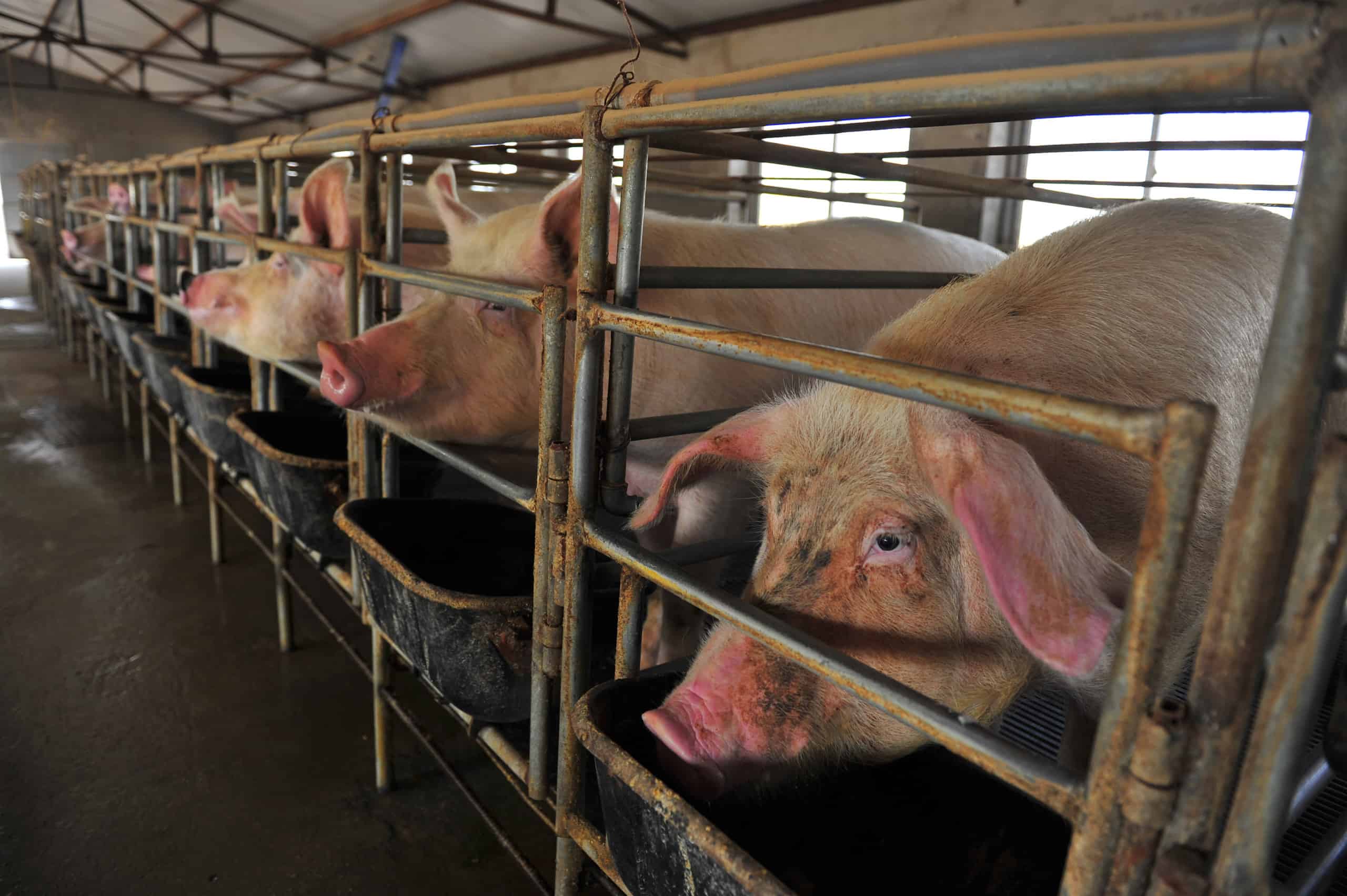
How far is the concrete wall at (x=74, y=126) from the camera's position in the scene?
20156 mm

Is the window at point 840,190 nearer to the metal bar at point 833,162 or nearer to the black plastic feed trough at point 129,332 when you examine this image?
the metal bar at point 833,162

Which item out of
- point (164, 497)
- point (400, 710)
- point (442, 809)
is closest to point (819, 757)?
point (400, 710)

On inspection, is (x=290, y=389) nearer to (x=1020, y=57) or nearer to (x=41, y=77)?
(x=1020, y=57)

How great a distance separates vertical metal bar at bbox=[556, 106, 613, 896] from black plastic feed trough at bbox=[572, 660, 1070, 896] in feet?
0.54

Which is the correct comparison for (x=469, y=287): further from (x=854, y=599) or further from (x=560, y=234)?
(x=854, y=599)

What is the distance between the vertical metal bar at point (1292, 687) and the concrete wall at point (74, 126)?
960 inches

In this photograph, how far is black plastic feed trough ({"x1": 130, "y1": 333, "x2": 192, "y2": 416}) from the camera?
4.01 m

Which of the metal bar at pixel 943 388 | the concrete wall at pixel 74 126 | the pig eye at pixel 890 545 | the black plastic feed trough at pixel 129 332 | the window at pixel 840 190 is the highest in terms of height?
the concrete wall at pixel 74 126

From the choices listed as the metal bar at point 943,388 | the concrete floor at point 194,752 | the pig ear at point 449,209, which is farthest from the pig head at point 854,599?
the pig ear at point 449,209

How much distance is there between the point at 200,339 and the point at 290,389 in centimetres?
47

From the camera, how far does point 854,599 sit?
1307 millimetres

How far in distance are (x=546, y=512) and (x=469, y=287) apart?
0.49 m

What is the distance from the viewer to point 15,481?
5609mm

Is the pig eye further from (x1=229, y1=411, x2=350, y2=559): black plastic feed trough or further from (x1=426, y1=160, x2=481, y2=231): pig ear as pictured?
(x1=426, y1=160, x2=481, y2=231): pig ear
